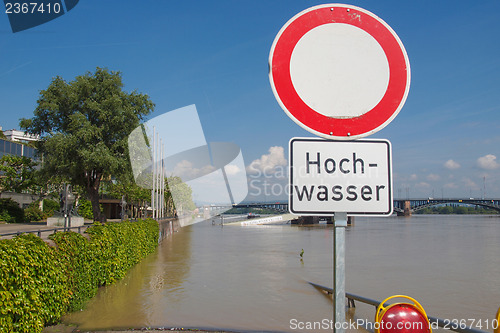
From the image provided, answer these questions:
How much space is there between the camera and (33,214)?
49.6m

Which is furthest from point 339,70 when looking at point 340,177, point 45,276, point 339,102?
point 45,276

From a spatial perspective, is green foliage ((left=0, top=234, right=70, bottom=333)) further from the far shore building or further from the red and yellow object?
the far shore building

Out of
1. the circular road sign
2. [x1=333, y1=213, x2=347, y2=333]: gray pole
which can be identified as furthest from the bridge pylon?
[x1=333, y1=213, x2=347, y2=333]: gray pole

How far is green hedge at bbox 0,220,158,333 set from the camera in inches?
214

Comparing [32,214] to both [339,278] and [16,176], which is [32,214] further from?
[339,278]

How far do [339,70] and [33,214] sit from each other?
54.5 metres

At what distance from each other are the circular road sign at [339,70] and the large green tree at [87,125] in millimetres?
31193

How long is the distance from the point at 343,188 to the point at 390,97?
0.58 meters

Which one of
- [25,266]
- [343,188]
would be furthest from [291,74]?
[25,266]

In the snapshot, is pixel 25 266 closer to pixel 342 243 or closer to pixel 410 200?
pixel 342 243

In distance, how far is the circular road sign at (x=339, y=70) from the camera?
2145mm

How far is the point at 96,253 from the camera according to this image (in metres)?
10.4

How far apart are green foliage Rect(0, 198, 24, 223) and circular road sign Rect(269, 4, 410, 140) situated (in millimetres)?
48487

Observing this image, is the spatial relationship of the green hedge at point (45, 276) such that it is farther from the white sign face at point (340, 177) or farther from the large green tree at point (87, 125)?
the large green tree at point (87, 125)
